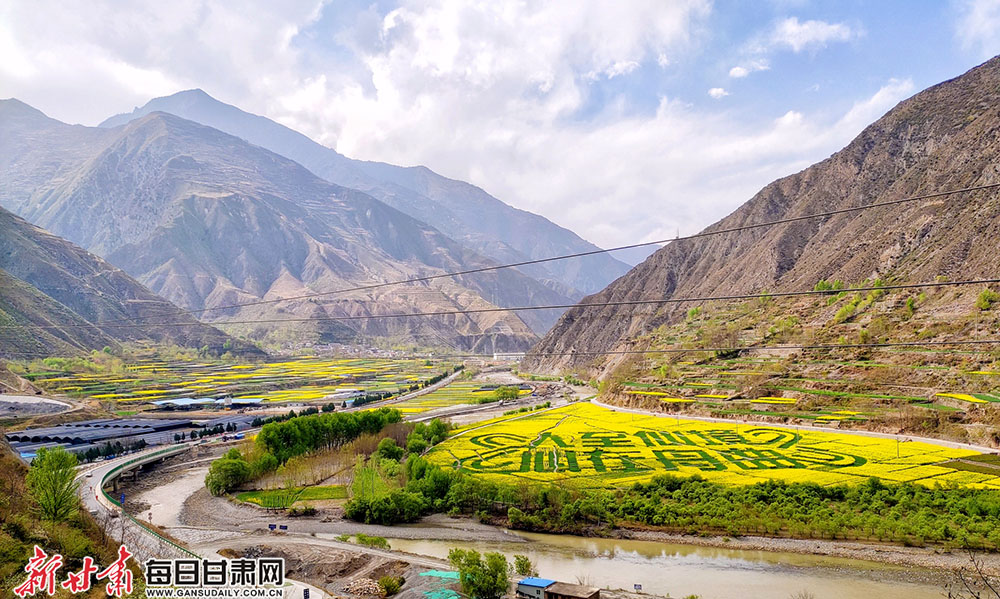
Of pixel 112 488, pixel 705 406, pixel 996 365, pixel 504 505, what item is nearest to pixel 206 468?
pixel 112 488

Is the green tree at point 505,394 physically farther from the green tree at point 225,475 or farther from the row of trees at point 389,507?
the row of trees at point 389,507

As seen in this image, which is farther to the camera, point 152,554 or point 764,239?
point 764,239

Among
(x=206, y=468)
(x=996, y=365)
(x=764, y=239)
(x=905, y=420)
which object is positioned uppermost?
(x=764, y=239)

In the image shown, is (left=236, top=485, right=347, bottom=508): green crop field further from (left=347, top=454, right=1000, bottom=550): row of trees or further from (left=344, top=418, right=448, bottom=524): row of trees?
(left=347, top=454, right=1000, bottom=550): row of trees

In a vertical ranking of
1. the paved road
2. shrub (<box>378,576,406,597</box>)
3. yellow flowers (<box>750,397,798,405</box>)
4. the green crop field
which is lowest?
the green crop field

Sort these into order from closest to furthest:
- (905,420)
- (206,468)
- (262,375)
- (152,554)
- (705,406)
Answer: (152,554) → (905,420) → (206,468) → (705,406) → (262,375)

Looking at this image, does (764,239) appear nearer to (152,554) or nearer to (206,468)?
(206,468)

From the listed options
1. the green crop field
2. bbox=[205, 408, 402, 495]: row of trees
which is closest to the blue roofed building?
the green crop field

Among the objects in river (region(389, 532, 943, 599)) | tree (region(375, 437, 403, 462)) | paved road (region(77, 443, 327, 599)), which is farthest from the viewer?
tree (region(375, 437, 403, 462))
